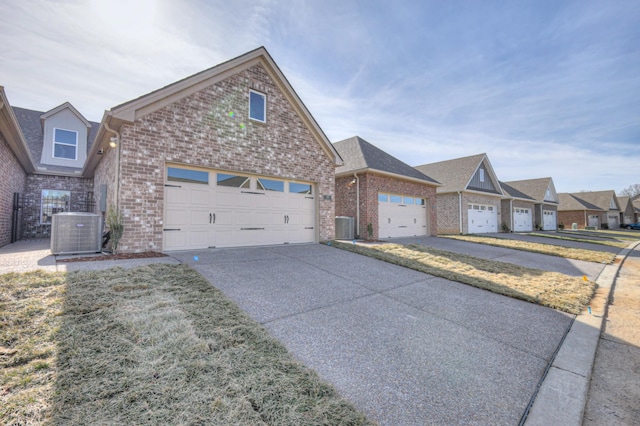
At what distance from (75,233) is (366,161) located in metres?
11.1

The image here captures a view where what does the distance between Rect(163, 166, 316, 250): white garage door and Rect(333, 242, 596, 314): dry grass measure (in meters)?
2.09

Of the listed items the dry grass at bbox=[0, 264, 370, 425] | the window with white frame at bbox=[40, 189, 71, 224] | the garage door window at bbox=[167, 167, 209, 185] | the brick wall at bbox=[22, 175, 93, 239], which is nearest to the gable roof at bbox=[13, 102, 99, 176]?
the brick wall at bbox=[22, 175, 93, 239]

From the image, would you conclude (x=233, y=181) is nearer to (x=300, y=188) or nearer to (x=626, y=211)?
(x=300, y=188)

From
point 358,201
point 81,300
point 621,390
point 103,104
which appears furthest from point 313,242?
point 103,104

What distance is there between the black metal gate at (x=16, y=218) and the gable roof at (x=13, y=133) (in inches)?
56.3

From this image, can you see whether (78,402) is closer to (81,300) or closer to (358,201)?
(81,300)

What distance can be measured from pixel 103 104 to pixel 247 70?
5970 mm

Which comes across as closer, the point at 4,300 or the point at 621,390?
the point at 621,390

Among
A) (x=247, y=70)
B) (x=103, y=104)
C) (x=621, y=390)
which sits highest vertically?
(x=247, y=70)

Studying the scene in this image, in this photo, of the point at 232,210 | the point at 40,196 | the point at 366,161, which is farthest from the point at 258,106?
the point at 40,196

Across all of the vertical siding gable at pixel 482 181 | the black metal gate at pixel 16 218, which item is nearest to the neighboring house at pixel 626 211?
the vertical siding gable at pixel 482 181

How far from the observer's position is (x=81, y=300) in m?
3.57

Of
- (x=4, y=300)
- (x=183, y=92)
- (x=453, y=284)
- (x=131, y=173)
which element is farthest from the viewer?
(x=183, y=92)

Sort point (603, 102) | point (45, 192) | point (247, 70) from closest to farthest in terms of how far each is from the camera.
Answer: point (247, 70)
point (45, 192)
point (603, 102)
